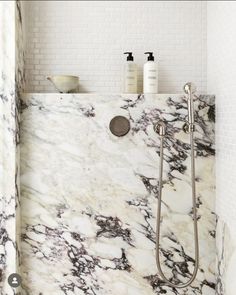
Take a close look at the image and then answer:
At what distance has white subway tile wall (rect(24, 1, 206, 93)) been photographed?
209 cm

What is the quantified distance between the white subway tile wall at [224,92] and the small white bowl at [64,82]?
706 mm

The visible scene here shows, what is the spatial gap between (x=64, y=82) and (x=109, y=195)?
0.61m

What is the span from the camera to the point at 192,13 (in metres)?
2.10

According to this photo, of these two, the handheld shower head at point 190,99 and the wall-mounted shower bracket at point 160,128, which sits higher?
the handheld shower head at point 190,99

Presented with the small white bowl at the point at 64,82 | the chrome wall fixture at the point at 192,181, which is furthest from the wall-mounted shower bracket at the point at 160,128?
the small white bowl at the point at 64,82

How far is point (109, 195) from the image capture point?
6.51 ft

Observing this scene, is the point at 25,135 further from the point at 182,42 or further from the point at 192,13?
the point at 192,13

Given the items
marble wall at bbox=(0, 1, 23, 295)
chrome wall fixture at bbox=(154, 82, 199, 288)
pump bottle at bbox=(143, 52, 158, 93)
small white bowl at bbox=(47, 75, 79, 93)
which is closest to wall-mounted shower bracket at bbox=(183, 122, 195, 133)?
chrome wall fixture at bbox=(154, 82, 199, 288)

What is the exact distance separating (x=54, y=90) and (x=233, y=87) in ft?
3.05

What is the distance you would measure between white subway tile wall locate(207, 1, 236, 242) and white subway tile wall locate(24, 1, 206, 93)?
0.40ft

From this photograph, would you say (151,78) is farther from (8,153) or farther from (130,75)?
(8,153)

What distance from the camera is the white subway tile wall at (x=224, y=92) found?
1.72 metres

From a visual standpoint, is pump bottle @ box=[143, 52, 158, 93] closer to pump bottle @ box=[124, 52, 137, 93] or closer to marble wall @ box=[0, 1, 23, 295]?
pump bottle @ box=[124, 52, 137, 93]

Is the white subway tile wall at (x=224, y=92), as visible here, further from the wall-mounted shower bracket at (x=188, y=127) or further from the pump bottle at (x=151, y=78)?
the pump bottle at (x=151, y=78)
